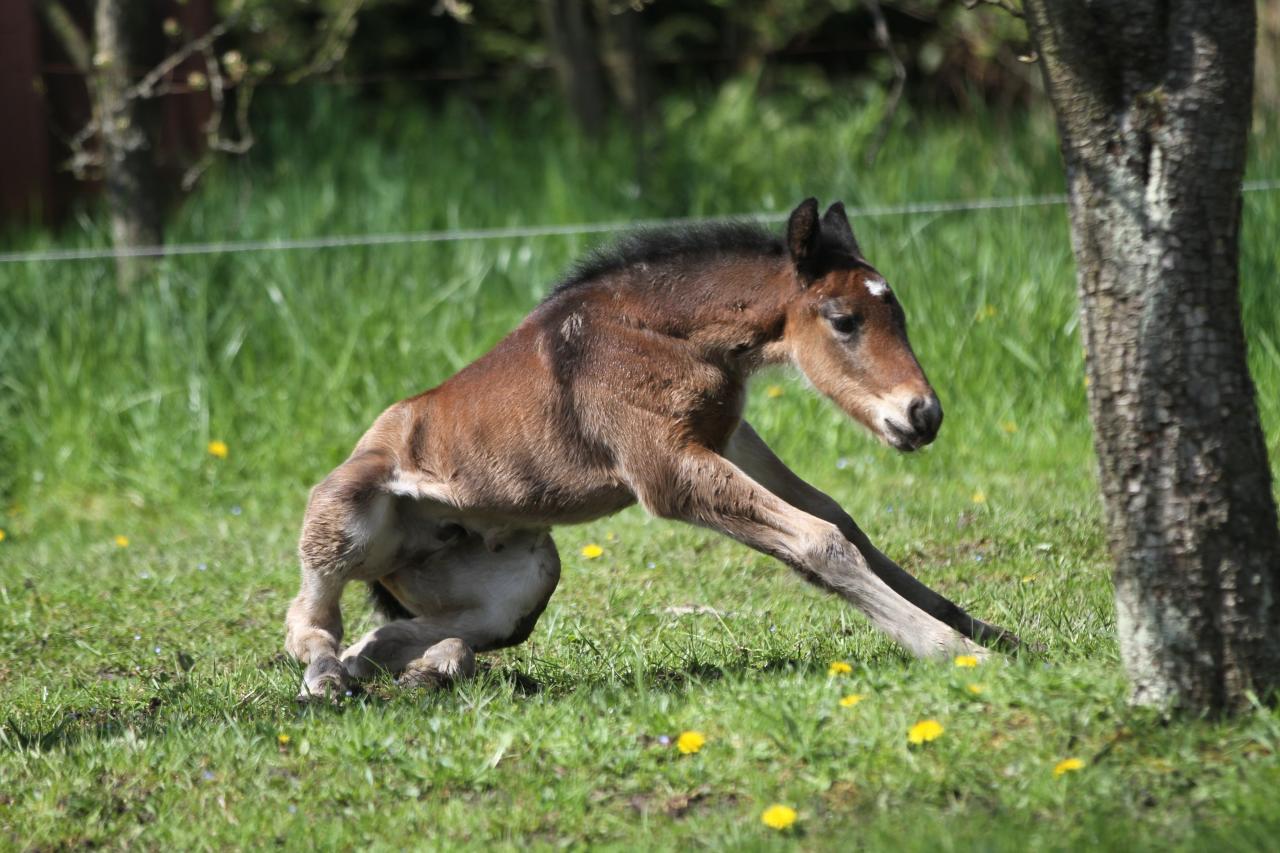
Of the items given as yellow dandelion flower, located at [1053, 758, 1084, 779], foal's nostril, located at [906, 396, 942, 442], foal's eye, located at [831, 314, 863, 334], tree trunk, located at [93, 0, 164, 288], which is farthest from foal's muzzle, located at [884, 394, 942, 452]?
tree trunk, located at [93, 0, 164, 288]

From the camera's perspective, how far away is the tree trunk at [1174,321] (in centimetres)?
337

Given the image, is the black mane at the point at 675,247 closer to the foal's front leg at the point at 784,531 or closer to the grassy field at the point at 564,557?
the foal's front leg at the point at 784,531

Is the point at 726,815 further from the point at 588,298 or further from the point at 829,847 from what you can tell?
the point at 588,298

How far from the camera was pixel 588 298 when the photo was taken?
509cm

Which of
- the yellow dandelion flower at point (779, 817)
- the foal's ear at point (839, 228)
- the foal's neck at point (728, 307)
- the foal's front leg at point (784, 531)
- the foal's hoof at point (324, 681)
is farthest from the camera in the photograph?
the foal's ear at point (839, 228)

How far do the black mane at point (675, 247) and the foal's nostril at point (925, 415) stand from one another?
722 millimetres

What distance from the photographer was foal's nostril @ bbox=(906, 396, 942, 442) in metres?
4.61

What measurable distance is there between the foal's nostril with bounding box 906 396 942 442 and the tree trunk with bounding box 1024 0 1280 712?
3.53 feet

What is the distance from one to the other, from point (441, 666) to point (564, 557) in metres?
2.14

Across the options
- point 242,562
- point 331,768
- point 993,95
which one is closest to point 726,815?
point 331,768

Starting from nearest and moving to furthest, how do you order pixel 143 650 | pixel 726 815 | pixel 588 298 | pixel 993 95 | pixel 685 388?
pixel 726 815, pixel 685 388, pixel 588 298, pixel 143 650, pixel 993 95

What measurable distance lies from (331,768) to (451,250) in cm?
630

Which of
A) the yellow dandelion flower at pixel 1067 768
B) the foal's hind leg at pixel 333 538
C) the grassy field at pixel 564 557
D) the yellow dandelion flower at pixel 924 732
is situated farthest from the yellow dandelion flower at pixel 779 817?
the foal's hind leg at pixel 333 538

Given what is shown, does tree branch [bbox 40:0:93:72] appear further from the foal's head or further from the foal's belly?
the foal's head
